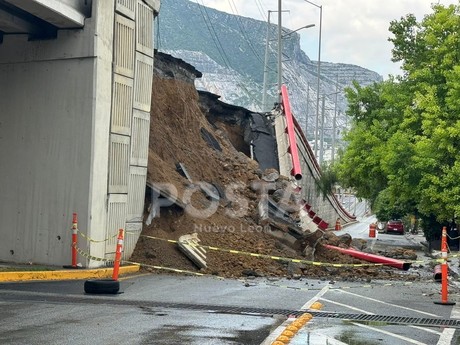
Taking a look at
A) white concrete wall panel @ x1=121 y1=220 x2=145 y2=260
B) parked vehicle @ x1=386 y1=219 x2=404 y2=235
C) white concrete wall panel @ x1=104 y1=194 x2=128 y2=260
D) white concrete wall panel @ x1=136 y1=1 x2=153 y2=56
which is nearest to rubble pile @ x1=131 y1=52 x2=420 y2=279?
white concrete wall panel @ x1=121 y1=220 x2=145 y2=260

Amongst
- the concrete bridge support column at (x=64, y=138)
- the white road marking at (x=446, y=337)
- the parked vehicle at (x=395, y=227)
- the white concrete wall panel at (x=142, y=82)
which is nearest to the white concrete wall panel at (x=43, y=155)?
the concrete bridge support column at (x=64, y=138)

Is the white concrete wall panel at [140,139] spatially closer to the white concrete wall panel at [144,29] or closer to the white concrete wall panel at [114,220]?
the white concrete wall panel at [114,220]

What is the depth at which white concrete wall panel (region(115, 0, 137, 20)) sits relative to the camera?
19119 mm

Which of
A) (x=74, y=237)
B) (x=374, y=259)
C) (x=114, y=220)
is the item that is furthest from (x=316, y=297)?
(x=374, y=259)

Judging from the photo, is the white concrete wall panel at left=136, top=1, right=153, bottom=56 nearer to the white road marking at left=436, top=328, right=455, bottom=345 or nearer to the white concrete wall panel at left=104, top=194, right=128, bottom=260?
the white concrete wall panel at left=104, top=194, right=128, bottom=260

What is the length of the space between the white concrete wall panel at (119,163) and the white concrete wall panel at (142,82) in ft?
4.17

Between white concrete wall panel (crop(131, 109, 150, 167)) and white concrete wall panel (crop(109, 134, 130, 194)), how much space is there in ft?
1.68

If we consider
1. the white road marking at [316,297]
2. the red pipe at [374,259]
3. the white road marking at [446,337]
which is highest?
the red pipe at [374,259]

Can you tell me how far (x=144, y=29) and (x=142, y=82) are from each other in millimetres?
1330

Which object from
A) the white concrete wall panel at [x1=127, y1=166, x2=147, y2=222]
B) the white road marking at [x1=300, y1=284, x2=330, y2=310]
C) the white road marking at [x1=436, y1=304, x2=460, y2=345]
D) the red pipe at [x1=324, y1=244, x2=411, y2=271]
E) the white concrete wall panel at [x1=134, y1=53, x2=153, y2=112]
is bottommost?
the white road marking at [x1=300, y1=284, x2=330, y2=310]

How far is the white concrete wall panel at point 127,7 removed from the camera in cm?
1912

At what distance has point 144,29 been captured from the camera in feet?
67.3

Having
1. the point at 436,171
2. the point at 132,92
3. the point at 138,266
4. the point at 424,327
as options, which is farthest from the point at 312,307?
the point at 436,171

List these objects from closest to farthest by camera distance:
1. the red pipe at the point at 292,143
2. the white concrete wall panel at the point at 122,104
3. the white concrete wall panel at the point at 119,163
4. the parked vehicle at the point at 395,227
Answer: the white concrete wall panel at the point at 119,163
the white concrete wall panel at the point at 122,104
the red pipe at the point at 292,143
the parked vehicle at the point at 395,227
